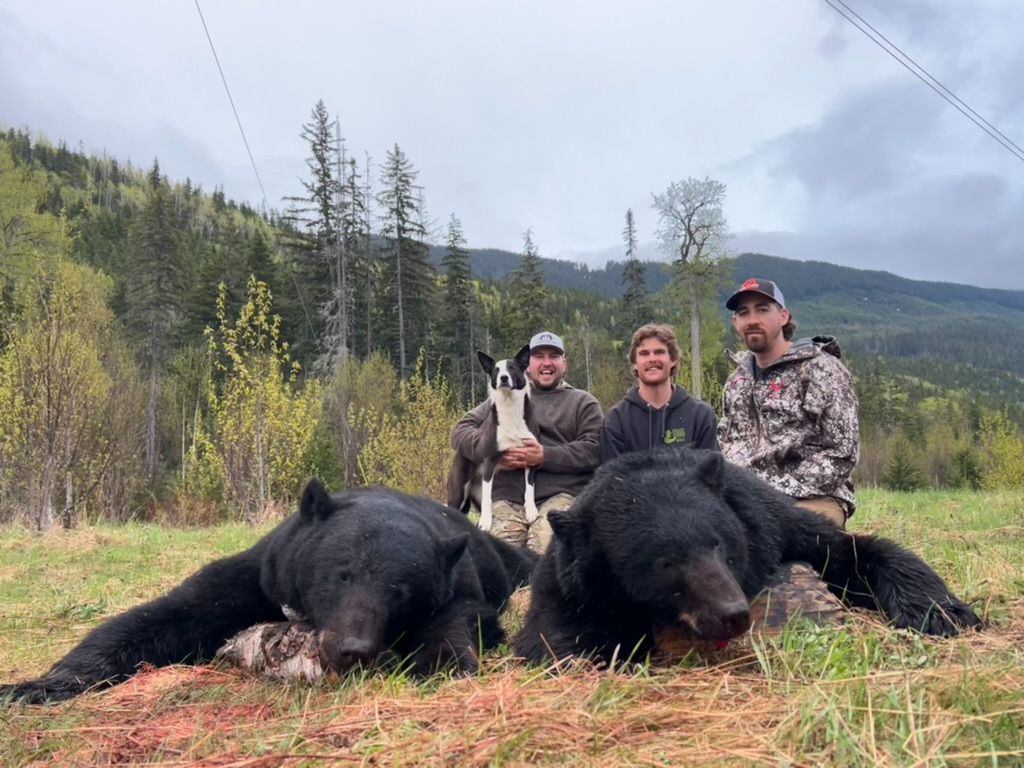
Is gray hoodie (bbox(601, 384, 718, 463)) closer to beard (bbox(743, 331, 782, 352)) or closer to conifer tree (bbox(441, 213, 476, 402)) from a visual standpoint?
beard (bbox(743, 331, 782, 352))

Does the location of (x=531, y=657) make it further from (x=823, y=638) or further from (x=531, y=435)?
(x=531, y=435)

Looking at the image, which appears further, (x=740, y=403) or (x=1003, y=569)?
(x=740, y=403)

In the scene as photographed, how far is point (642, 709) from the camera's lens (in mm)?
2145

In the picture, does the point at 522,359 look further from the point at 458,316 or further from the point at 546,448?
the point at 458,316

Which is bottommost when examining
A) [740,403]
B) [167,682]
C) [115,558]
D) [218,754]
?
[115,558]

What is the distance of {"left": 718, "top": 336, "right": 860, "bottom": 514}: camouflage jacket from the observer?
468 cm

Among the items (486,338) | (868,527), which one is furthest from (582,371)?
(868,527)

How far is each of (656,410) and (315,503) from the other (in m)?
2.78

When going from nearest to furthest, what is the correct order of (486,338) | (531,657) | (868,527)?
(531,657) < (868,527) < (486,338)

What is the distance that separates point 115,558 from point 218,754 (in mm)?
7736

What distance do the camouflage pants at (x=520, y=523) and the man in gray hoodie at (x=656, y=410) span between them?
110cm

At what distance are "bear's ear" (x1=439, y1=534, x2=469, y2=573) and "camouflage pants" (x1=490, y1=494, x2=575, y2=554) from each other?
2.93 meters

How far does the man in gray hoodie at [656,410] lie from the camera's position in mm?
5516

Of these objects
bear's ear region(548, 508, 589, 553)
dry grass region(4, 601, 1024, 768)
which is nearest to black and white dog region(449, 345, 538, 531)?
bear's ear region(548, 508, 589, 553)
